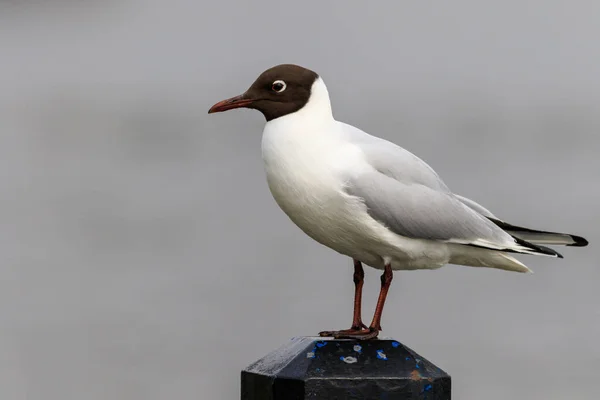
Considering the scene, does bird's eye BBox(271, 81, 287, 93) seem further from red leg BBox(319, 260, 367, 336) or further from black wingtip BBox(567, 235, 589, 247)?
black wingtip BBox(567, 235, 589, 247)

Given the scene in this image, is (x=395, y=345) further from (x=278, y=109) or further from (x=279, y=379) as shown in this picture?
(x=278, y=109)

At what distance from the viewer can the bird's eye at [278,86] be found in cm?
232

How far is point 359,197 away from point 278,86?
1.14ft

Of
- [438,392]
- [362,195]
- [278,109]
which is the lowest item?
[438,392]

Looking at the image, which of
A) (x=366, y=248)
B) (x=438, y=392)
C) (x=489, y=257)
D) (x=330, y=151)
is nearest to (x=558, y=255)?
(x=489, y=257)

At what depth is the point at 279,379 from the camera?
1.66 meters

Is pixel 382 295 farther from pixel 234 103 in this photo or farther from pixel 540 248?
pixel 234 103

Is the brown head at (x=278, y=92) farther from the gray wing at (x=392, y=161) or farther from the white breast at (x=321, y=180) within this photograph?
the gray wing at (x=392, y=161)

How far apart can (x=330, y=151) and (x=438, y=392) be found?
2.61 ft

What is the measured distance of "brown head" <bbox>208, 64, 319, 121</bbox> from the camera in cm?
231

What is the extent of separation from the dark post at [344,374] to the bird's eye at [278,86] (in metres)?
0.77

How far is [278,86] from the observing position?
7.63ft

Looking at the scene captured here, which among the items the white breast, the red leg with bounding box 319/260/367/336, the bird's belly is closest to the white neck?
the white breast

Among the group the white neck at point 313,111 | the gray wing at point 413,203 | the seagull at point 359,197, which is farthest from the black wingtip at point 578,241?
the white neck at point 313,111
